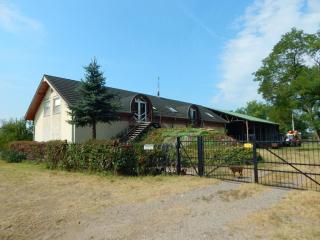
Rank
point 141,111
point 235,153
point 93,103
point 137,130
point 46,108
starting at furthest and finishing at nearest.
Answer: point 141,111 < point 46,108 < point 137,130 < point 93,103 < point 235,153

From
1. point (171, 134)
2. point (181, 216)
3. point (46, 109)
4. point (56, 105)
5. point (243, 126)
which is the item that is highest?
point (56, 105)

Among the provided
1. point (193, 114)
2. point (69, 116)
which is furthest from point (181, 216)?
point (193, 114)

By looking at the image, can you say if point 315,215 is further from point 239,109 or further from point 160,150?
point 239,109

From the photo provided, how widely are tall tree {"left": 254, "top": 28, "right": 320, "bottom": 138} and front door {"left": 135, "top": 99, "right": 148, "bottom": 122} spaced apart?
18142 millimetres

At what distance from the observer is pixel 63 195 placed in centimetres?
893

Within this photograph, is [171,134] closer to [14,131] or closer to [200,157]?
[200,157]

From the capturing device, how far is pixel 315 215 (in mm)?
6246

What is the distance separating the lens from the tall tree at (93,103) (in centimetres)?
1920

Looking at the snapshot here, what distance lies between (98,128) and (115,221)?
16.8 meters

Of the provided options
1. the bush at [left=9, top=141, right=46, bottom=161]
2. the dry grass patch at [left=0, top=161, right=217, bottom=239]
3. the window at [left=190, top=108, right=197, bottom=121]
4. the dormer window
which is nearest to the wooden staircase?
the bush at [left=9, top=141, right=46, bottom=161]

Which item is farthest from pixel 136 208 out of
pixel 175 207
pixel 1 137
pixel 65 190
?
pixel 1 137

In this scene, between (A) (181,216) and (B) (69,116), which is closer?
(A) (181,216)

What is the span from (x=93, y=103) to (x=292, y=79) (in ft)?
95.0

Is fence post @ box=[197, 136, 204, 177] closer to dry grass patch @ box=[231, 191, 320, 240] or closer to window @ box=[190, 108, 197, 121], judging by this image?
dry grass patch @ box=[231, 191, 320, 240]
